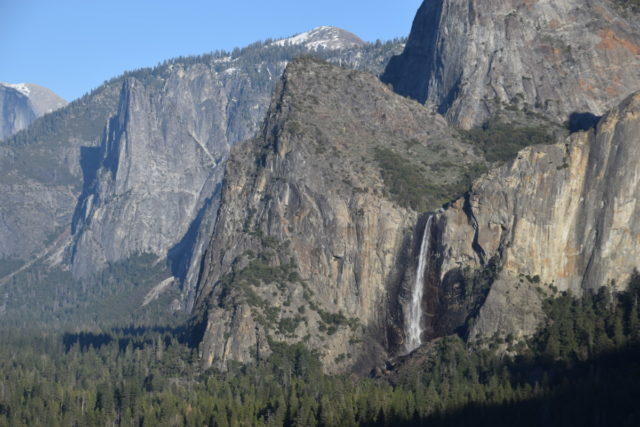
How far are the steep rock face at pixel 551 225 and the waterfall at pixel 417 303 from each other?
11.9 ft

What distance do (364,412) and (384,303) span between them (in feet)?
119

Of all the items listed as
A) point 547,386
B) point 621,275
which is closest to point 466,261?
point 621,275

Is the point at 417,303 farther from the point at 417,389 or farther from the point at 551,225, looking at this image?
the point at 417,389

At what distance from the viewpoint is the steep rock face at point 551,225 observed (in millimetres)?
175000

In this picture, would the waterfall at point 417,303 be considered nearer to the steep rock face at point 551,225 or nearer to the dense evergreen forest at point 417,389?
the steep rock face at point 551,225

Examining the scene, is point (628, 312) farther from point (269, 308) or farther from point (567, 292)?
point (269, 308)

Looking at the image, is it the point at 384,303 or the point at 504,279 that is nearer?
the point at 504,279

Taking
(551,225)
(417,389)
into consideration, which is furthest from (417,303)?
(417,389)

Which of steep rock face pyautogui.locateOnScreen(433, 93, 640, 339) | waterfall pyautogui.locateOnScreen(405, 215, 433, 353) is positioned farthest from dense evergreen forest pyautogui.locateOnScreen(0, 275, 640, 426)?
waterfall pyautogui.locateOnScreen(405, 215, 433, 353)

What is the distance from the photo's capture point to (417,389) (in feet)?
536

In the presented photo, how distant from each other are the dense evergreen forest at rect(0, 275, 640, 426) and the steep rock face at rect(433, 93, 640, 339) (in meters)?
3.23

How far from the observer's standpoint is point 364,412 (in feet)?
514

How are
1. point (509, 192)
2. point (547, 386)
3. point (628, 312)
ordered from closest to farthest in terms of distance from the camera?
point (547, 386), point (628, 312), point (509, 192)

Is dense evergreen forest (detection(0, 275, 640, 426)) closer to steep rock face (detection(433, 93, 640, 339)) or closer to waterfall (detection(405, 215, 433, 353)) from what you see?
steep rock face (detection(433, 93, 640, 339))
